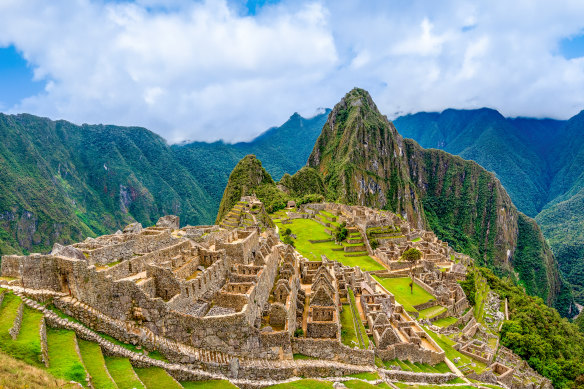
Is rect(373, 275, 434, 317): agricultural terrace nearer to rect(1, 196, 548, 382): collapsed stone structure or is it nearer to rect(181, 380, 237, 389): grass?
rect(1, 196, 548, 382): collapsed stone structure

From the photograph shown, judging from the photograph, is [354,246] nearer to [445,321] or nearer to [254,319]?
[445,321]

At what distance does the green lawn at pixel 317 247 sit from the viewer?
52.4 metres

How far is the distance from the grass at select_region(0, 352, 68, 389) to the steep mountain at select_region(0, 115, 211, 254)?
97.7 metres

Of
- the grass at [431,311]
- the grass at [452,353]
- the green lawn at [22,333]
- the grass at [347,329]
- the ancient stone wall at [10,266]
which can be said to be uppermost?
the ancient stone wall at [10,266]

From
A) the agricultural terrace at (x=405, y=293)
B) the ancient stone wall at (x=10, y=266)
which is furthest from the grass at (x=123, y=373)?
the agricultural terrace at (x=405, y=293)

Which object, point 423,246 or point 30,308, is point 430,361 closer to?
point 30,308

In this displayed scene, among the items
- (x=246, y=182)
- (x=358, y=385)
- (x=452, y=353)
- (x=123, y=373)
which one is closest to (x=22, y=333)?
(x=123, y=373)

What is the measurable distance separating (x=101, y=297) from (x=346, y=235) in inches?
2054

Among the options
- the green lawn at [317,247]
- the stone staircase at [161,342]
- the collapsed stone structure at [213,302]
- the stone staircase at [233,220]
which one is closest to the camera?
the stone staircase at [161,342]

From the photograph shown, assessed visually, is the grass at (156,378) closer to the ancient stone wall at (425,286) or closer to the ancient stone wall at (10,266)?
the ancient stone wall at (10,266)

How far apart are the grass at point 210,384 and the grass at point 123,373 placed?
8.19ft

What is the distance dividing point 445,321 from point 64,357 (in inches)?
1485

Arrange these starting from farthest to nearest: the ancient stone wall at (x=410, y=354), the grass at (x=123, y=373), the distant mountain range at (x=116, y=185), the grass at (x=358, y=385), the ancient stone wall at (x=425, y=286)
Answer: the distant mountain range at (x=116, y=185), the ancient stone wall at (x=425, y=286), the ancient stone wall at (x=410, y=354), the grass at (x=358, y=385), the grass at (x=123, y=373)

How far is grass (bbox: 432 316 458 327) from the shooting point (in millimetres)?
38344
